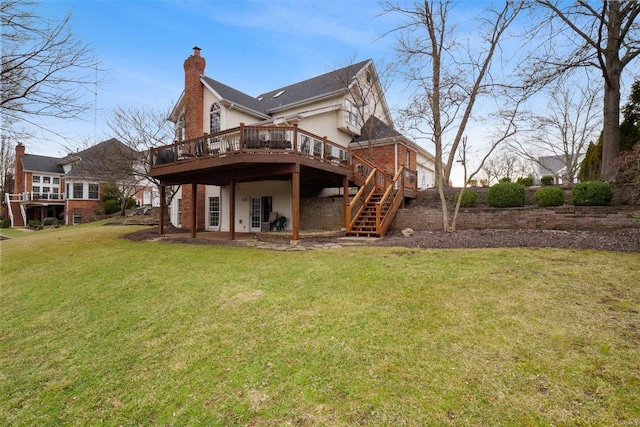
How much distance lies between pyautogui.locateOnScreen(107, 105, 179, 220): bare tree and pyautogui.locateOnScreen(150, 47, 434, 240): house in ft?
2.86

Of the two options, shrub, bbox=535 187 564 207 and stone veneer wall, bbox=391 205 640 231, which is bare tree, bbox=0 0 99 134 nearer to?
stone veneer wall, bbox=391 205 640 231

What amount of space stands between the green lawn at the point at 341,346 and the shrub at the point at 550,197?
3652 millimetres

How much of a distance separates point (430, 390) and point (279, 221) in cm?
1222

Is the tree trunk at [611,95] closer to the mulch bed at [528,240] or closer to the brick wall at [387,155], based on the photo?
the mulch bed at [528,240]

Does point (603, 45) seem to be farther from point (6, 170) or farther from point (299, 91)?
point (6, 170)

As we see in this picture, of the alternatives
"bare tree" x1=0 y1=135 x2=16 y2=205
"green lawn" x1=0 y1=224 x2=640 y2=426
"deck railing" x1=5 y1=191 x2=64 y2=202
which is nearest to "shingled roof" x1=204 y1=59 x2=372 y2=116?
"green lawn" x1=0 y1=224 x2=640 y2=426

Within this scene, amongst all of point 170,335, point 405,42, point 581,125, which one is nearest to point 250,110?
point 405,42

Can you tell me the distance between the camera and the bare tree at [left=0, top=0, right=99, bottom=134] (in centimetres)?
621

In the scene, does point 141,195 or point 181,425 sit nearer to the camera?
point 181,425

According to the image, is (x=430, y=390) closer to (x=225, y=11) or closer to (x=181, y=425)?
(x=181, y=425)

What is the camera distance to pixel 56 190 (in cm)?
3712

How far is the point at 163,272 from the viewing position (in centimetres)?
689

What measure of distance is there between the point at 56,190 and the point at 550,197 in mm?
48988

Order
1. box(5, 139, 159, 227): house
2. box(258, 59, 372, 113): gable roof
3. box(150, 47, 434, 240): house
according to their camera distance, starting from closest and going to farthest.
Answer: box(150, 47, 434, 240): house < box(258, 59, 372, 113): gable roof < box(5, 139, 159, 227): house
